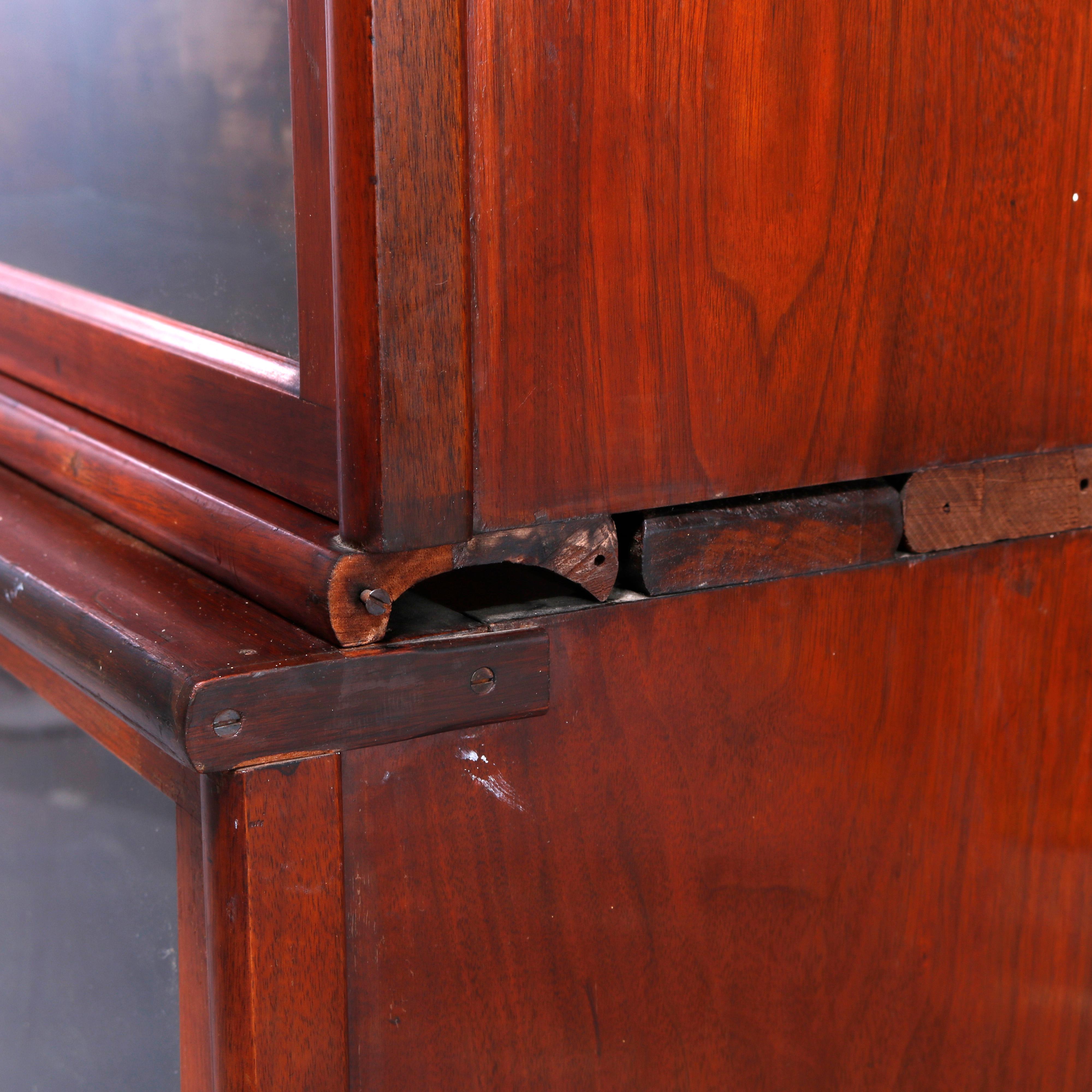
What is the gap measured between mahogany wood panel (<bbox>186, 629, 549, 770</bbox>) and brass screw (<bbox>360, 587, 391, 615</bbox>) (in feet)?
0.06

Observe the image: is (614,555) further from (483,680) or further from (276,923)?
(276,923)

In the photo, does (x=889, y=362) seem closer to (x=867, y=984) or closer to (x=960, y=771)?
(x=960, y=771)

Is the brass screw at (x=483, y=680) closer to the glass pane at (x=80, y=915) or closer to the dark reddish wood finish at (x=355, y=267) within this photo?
the dark reddish wood finish at (x=355, y=267)

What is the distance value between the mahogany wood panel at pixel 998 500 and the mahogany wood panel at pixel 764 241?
0.05 feet

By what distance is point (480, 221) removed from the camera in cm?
54

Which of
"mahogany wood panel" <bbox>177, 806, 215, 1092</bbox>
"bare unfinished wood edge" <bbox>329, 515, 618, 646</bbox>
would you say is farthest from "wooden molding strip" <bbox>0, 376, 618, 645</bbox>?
"mahogany wood panel" <bbox>177, 806, 215, 1092</bbox>

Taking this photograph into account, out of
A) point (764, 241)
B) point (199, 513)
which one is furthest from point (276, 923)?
point (764, 241)

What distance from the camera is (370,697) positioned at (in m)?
0.55

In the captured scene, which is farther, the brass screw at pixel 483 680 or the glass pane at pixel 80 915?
the glass pane at pixel 80 915

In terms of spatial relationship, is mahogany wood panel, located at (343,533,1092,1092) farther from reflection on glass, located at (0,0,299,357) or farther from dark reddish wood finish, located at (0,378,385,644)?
reflection on glass, located at (0,0,299,357)

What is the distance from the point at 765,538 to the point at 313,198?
28cm

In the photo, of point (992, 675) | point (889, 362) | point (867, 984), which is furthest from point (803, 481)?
point (867, 984)

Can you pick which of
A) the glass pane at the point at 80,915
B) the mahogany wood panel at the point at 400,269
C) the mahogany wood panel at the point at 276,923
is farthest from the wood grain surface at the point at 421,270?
the glass pane at the point at 80,915

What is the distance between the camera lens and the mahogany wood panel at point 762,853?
1.94 ft
